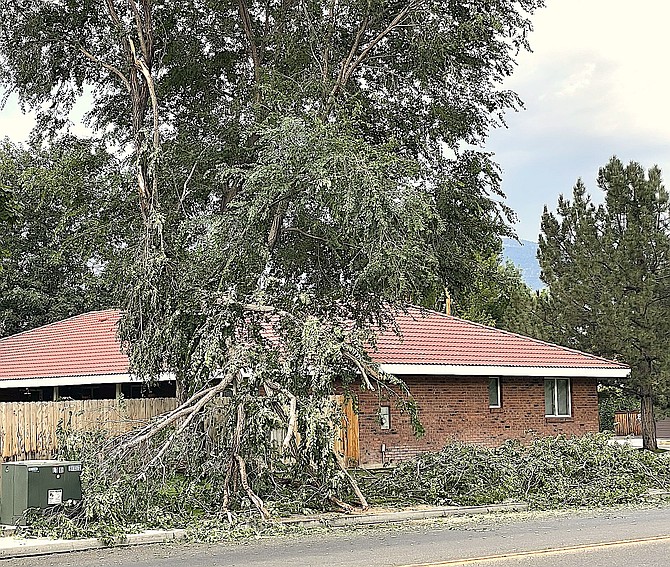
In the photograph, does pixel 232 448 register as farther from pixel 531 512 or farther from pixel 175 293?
pixel 531 512

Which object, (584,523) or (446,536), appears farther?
(584,523)

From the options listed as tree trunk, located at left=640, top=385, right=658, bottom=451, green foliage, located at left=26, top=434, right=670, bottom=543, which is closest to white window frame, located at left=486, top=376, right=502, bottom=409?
green foliage, located at left=26, top=434, right=670, bottom=543

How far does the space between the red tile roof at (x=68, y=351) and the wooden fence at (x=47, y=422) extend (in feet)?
15.5

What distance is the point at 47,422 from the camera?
18.6 m

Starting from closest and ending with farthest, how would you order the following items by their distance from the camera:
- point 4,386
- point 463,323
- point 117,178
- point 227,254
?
point 227,254 → point 117,178 → point 4,386 → point 463,323

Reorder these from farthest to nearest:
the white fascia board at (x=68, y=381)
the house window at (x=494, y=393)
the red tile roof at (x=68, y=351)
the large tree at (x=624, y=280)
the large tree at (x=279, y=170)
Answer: the large tree at (x=624, y=280) < the house window at (x=494, y=393) < the red tile roof at (x=68, y=351) < the white fascia board at (x=68, y=381) < the large tree at (x=279, y=170)

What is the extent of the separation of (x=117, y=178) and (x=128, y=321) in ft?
13.6

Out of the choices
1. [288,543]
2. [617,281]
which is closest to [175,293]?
[288,543]

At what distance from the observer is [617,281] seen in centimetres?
3291

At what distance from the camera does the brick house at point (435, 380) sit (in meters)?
25.3

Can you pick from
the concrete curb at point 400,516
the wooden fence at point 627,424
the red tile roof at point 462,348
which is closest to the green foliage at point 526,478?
the concrete curb at point 400,516

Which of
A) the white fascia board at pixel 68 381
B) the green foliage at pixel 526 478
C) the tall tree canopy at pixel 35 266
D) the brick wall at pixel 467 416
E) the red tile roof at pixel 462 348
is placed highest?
the tall tree canopy at pixel 35 266

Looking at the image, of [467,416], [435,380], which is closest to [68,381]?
[435,380]

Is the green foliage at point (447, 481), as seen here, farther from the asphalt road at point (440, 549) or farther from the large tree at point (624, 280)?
the large tree at point (624, 280)
